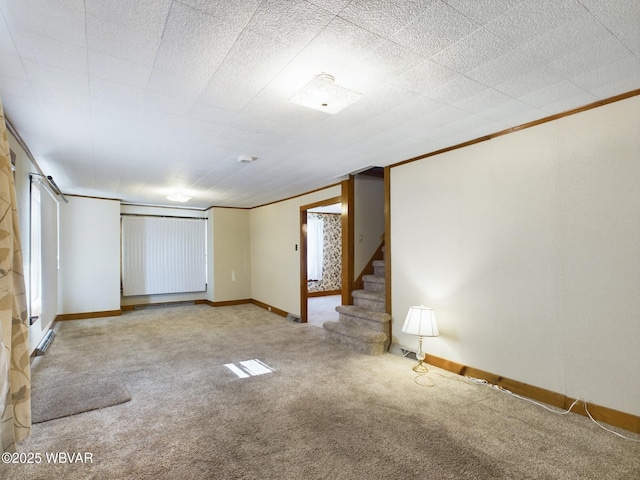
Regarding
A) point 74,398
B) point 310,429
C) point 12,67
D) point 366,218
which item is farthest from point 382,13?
point 366,218

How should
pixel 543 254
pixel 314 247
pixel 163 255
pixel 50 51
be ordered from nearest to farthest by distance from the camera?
pixel 50 51 → pixel 543 254 → pixel 163 255 → pixel 314 247

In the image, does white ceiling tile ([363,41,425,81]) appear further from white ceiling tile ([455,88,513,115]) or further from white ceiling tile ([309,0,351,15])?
white ceiling tile ([455,88,513,115])

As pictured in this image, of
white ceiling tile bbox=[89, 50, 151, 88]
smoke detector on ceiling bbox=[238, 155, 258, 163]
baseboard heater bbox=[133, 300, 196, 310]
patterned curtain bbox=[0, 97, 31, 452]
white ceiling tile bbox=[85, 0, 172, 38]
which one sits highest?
white ceiling tile bbox=[85, 0, 172, 38]

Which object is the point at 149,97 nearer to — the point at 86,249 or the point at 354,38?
the point at 354,38

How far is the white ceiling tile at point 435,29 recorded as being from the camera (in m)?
1.57

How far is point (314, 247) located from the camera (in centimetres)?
990

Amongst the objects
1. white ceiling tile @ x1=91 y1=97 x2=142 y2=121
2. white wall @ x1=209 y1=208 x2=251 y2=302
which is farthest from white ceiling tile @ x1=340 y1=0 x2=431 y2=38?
white wall @ x1=209 y1=208 x2=251 y2=302

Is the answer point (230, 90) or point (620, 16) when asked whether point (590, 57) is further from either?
point (230, 90)

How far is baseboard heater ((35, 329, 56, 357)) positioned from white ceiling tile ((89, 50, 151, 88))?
377cm

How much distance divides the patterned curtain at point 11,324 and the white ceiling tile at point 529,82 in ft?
9.59

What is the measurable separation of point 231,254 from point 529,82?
279 inches

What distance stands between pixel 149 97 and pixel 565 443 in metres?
3.68

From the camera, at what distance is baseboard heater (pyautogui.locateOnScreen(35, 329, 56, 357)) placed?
13.7 feet

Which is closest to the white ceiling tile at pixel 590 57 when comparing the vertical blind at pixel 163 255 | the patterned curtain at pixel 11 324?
the patterned curtain at pixel 11 324
